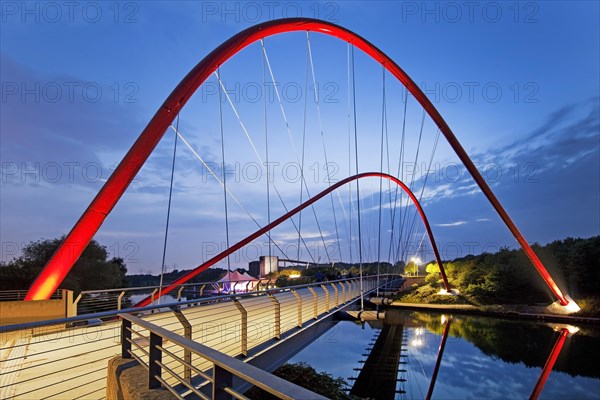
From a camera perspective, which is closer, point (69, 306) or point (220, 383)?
point (220, 383)

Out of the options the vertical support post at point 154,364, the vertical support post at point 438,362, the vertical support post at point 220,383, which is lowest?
the vertical support post at point 438,362

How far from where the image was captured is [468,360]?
23.6 m

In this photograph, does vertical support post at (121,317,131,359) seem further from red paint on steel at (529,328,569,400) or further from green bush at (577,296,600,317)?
green bush at (577,296,600,317)

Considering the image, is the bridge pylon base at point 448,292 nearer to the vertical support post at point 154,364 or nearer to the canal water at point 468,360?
the canal water at point 468,360

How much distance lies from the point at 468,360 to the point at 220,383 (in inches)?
1003

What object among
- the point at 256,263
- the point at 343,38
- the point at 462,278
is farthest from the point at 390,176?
the point at 256,263

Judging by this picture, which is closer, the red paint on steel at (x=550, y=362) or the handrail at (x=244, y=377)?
the handrail at (x=244, y=377)

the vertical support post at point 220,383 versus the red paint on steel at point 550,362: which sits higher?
the vertical support post at point 220,383

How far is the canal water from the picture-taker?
19.0 meters

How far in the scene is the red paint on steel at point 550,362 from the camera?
61.6ft

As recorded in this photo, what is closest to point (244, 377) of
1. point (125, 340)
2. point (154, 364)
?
point (154, 364)

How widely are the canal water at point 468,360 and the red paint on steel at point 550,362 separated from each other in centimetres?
5

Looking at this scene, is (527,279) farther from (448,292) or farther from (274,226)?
(274,226)

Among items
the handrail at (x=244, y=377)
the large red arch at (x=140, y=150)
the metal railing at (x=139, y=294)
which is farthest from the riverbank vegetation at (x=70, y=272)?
the handrail at (x=244, y=377)
